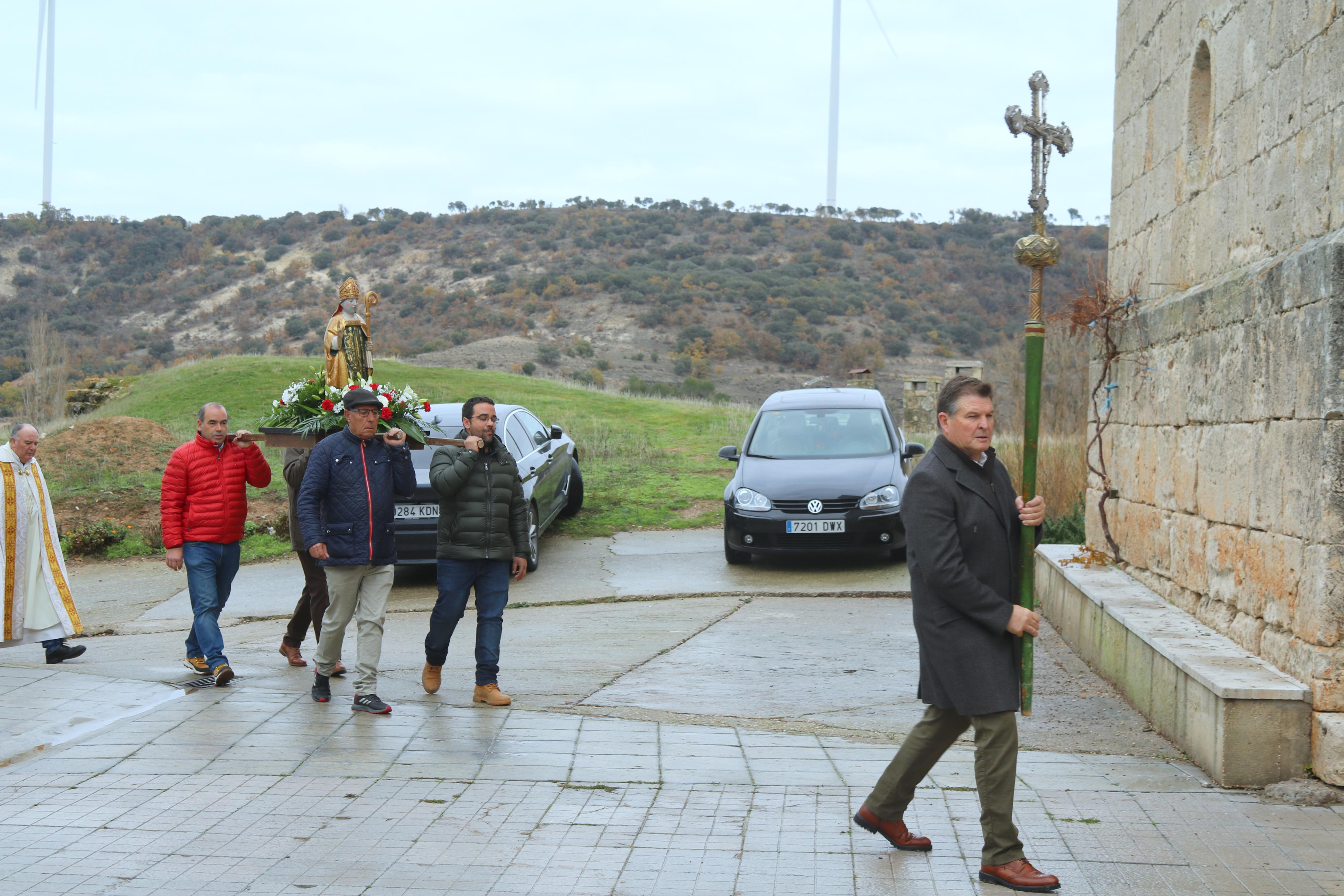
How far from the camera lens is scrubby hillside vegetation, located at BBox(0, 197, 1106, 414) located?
160ft

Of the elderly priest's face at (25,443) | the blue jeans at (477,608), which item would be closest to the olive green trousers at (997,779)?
the blue jeans at (477,608)

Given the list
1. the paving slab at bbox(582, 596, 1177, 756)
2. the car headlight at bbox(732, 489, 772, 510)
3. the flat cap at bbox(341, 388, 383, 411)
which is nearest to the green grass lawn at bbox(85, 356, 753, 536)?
the car headlight at bbox(732, 489, 772, 510)

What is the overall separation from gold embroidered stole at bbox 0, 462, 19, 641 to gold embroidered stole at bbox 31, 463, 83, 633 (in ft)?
0.06

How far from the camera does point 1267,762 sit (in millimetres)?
4895

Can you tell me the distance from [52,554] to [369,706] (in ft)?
11.3

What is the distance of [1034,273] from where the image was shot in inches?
177

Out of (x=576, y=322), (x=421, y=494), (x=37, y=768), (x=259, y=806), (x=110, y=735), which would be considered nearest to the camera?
(x=259, y=806)

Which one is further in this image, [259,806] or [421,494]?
[421,494]

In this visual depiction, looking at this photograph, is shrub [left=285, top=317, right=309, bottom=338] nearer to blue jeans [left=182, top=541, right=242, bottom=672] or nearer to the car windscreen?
the car windscreen

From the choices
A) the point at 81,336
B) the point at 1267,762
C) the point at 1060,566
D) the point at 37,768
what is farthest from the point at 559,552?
the point at 81,336

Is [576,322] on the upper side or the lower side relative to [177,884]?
upper

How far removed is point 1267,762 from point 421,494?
7937 mm

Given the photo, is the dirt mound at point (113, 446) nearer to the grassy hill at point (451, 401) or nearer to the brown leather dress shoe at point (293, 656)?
the grassy hill at point (451, 401)

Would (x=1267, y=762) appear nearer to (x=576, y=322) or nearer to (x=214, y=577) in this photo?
(x=214, y=577)
